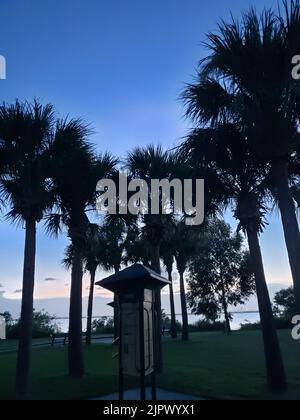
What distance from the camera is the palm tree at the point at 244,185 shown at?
1052 centimetres

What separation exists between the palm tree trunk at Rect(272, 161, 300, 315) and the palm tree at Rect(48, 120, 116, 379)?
5.64 meters

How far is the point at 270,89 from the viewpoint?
8.92m

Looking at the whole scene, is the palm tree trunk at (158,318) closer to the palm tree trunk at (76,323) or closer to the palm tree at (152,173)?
the palm tree at (152,173)

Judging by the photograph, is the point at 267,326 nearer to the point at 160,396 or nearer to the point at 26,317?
the point at 160,396

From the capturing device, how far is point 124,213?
14.2 m

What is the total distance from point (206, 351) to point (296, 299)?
12.5 m

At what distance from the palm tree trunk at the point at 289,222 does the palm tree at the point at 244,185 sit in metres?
1.30

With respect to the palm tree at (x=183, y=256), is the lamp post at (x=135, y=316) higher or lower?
lower

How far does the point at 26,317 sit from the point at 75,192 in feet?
13.6

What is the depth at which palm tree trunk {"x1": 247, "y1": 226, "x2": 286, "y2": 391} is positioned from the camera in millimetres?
10180

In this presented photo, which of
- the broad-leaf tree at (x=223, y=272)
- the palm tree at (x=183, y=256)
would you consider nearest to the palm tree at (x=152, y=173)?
the palm tree at (x=183, y=256)

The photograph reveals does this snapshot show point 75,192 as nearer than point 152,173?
Yes

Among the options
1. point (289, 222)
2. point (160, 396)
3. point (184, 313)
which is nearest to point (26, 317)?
point (160, 396)

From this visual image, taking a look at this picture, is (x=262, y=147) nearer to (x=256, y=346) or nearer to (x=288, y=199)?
(x=288, y=199)
